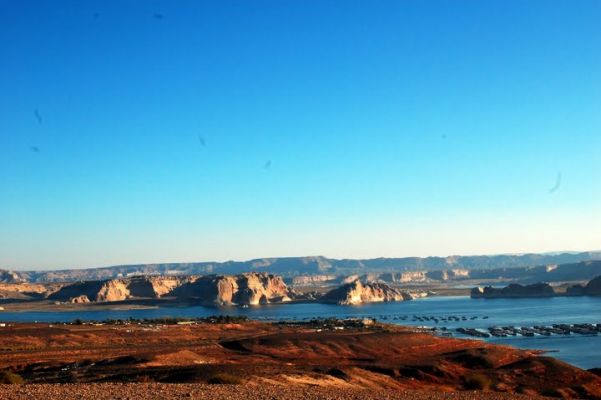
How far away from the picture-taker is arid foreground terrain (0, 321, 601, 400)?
73.3 ft

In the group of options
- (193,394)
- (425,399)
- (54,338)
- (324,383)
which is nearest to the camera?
(193,394)

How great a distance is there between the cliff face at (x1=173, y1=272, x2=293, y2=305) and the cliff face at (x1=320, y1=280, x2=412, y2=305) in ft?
51.4

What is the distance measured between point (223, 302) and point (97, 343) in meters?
118

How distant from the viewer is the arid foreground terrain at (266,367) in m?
22.3

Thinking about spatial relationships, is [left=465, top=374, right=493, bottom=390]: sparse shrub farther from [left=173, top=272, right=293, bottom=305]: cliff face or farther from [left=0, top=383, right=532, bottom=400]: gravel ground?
[left=173, top=272, right=293, bottom=305]: cliff face

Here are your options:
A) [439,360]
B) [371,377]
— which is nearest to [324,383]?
[371,377]

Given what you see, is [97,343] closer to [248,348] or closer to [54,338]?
[54,338]

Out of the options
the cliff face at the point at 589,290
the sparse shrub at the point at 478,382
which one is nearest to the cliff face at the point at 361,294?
the cliff face at the point at 589,290

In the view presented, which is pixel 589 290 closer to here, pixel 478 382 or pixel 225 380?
pixel 478 382

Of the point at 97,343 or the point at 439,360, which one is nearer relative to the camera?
the point at 439,360

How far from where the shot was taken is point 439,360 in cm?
4706

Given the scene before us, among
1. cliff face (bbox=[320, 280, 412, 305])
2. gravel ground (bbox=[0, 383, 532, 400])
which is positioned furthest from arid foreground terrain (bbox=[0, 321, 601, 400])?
cliff face (bbox=[320, 280, 412, 305])

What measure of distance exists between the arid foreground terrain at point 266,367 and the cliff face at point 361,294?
9681 centimetres

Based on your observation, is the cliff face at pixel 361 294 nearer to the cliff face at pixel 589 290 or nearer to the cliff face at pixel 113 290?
the cliff face at pixel 589 290
